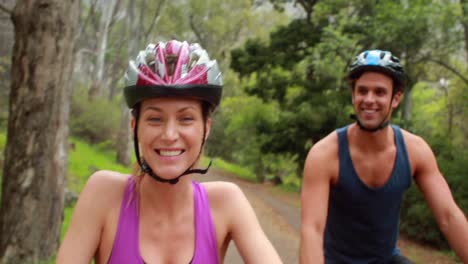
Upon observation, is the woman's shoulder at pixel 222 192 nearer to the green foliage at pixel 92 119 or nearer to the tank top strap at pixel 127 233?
the tank top strap at pixel 127 233

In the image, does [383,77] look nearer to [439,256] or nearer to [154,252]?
[154,252]

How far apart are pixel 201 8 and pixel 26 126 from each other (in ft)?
102

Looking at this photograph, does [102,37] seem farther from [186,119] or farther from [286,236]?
[186,119]

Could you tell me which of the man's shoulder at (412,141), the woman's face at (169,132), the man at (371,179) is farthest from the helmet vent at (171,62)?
the man's shoulder at (412,141)

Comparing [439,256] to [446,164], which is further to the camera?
[446,164]

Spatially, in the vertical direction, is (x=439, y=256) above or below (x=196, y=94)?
below

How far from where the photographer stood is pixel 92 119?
27.0m

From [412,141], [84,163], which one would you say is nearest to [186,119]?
[412,141]

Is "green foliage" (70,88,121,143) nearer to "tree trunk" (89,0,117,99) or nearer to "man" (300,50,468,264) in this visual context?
"tree trunk" (89,0,117,99)

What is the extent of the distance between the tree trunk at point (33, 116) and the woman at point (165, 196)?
3711 mm

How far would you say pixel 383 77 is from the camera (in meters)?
3.75

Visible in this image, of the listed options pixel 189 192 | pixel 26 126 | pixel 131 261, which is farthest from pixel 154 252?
pixel 26 126

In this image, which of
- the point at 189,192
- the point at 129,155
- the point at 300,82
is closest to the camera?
the point at 189,192

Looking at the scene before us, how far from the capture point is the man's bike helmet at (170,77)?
84.4 inches
